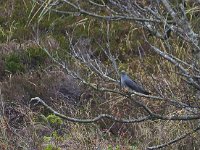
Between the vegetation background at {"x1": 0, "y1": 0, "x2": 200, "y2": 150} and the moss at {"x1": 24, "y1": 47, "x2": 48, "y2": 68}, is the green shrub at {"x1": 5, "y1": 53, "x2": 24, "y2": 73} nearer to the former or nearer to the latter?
the vegetation background at {"x1": 0, "y1": 0, "x2": 200, "y2": 150}

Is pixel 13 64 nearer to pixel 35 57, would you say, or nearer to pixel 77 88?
pixel 35 57

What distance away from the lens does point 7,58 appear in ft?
28.9

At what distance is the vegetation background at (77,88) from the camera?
5316 mm

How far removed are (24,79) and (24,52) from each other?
3.31ft

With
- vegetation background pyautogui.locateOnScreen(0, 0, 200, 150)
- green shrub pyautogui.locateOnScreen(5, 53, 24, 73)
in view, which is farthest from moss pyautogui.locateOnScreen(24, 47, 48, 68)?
green shrub pyautogui.locateOnScreen(5, 53, 24, 73)

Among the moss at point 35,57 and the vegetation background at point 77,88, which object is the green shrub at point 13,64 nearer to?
the vegetation background at point 77,88

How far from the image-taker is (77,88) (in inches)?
313

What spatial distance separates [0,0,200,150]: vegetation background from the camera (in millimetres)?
5316

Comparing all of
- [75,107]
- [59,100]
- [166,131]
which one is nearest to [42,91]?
[59,100]

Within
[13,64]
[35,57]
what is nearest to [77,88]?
[13,64]

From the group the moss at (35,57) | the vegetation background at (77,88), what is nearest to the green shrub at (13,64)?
the vegetation background at (77,88)

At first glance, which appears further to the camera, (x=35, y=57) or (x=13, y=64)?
(x=35, y=57)

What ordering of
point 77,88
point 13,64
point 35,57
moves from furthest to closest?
point 35,57
point 13,64
point 77,88

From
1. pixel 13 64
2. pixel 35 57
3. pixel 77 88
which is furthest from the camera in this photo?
pixel 35 57
